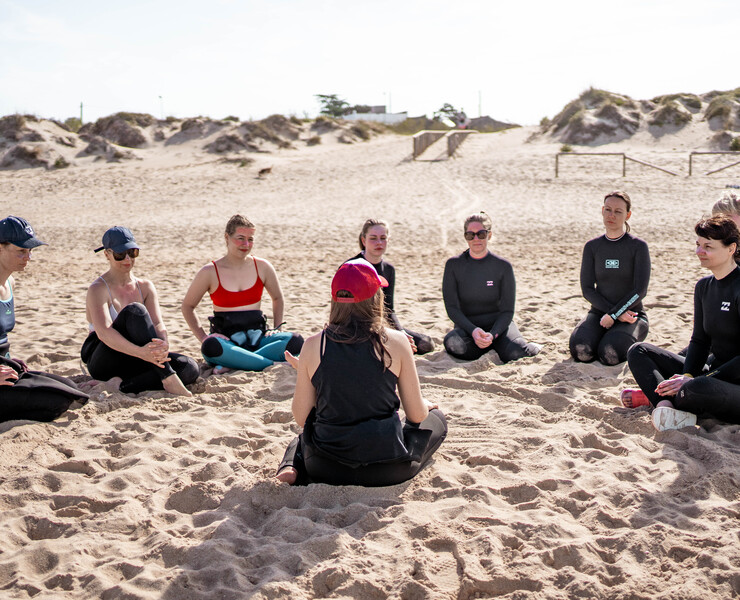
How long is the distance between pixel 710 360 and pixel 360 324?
266 centimetres

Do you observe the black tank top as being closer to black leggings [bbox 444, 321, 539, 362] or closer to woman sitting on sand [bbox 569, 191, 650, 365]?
black leggings [bbox 444, 321, 539, 362]

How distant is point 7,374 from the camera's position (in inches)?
175

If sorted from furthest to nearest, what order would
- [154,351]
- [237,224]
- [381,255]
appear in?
1. [381,255]
2. [237,224]
3. [154,351]

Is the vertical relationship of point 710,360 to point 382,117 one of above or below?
below

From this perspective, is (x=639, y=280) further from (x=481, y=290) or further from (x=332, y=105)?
(x=332, y=105)

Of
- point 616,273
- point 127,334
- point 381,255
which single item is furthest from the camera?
point 381,255

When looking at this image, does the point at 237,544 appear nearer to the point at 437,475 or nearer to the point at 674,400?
the point at 437,475

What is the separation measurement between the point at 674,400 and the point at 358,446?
215 cm

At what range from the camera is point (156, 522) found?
11.1 ft

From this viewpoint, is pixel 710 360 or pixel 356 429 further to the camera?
pixel 710 360

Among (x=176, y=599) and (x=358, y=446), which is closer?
(x=176, y=599)

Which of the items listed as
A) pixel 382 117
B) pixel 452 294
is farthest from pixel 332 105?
pixel 452 294

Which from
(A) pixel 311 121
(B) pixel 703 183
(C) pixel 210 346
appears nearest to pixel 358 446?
(C) pixel 210 346

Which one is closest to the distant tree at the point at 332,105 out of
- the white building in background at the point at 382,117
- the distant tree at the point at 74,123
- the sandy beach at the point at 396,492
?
the white building in background at the point at 382,117
